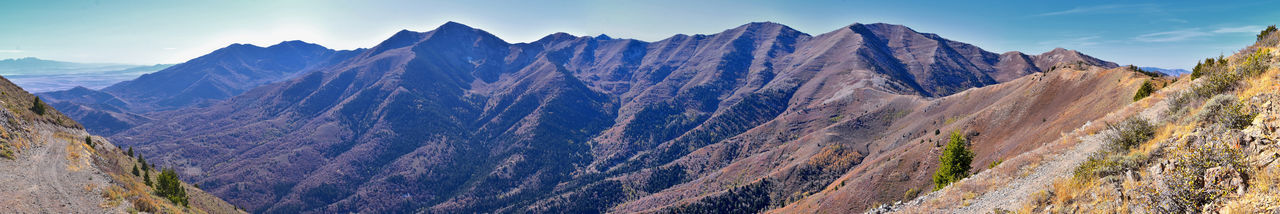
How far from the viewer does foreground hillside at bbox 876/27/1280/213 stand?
11.7 m

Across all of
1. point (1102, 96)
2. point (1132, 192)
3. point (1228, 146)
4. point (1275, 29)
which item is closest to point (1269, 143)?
point (1228, 146)

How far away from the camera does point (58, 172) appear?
41188 millimetres

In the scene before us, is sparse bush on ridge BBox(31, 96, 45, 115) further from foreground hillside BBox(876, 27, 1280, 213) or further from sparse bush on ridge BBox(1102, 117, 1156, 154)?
sparse bush on ridge BBox(1102, 117, 1156, 154)

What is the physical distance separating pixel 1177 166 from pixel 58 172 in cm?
7371

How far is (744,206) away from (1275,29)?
120 metres

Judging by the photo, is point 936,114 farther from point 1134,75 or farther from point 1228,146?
point 1228,146

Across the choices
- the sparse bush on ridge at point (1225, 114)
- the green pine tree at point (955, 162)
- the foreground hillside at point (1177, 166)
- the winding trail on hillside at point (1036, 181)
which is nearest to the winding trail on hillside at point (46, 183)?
the winding trail on hillside at point (1036, 181)

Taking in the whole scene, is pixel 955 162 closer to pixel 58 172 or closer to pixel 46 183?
pixel 46 183

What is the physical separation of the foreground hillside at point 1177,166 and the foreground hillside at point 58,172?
56.7 meters

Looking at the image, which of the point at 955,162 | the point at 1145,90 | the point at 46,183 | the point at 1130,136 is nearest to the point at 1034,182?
the point at 1130,136

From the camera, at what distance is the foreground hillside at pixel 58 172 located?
33.2 m

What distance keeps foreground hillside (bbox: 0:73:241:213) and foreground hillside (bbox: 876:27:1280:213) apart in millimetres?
56735

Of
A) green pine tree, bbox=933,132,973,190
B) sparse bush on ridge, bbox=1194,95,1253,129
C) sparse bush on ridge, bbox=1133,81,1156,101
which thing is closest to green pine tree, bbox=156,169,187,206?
sparse bush on ridge, bbox=1194,95,1253,129

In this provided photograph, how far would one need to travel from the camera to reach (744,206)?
144 meters
